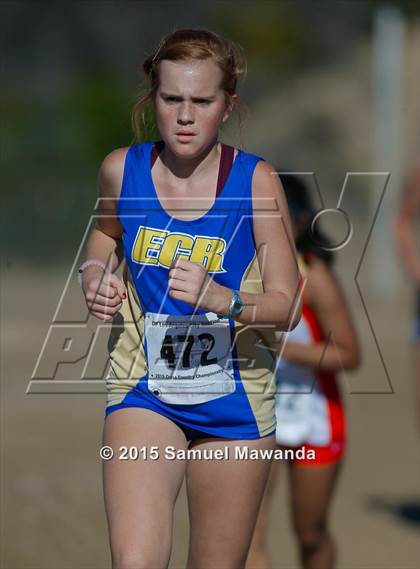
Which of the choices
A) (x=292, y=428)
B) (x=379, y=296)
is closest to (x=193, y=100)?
(x=292, y=428)

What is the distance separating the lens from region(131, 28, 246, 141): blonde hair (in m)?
2.47

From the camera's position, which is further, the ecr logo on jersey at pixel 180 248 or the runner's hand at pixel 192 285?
the ecr logo on jersey at pixel 180 248

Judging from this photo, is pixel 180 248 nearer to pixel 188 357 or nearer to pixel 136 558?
pixel 188 357

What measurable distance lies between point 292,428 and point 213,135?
1.33 metres

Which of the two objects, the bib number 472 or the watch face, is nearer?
the watch face

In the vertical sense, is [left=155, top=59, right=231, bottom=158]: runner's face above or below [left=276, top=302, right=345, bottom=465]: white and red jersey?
above

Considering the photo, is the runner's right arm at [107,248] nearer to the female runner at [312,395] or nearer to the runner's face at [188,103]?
the runner's face at [188,103]

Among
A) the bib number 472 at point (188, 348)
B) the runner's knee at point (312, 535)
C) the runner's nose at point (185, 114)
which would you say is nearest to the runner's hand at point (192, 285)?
the bib number 472 at point (188, 348)

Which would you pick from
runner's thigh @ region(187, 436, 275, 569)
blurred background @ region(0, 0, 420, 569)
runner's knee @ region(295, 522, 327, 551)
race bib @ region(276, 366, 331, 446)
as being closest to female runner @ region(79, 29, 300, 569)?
runner's thigh @ region(187, 436, 275, 569)

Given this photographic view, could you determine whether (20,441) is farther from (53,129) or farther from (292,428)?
(53,129)

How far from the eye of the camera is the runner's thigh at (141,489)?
7.65 feet

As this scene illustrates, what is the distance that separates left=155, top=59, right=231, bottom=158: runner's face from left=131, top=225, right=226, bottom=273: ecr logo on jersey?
0.20 metres
